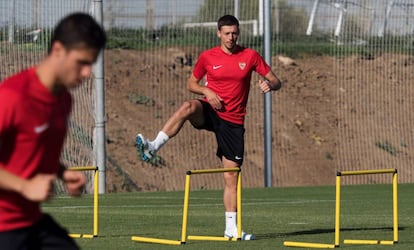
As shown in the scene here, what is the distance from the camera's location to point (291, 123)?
33125 millimetres

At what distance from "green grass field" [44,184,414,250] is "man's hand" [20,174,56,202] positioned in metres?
6.10

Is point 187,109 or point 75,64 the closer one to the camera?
point 75,64

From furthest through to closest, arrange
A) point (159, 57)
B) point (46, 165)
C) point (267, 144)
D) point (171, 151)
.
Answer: point (159, 57)
point (171, 151)
point (267, 144)
point (46, 165)

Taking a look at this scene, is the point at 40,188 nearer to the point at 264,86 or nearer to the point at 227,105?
the point at 227,105

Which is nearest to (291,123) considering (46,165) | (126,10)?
(126,10)

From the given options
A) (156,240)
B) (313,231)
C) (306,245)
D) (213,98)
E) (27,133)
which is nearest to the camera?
(27,133)

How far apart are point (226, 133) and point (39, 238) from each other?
6880 millimetres

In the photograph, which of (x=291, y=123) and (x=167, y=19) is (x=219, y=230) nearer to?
(x=167, y=19)

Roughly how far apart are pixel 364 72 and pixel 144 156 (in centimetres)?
2014

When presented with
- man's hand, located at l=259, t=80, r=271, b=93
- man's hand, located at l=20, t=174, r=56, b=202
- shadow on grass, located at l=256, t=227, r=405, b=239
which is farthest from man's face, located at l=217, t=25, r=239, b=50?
man's hand, located at l=20, t=174, r=56, b=202

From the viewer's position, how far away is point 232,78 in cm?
1308

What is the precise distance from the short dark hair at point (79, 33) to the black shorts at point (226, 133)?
693cm

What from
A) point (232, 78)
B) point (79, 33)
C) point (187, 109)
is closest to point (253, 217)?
point (232, 78)

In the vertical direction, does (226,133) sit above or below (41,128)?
below
